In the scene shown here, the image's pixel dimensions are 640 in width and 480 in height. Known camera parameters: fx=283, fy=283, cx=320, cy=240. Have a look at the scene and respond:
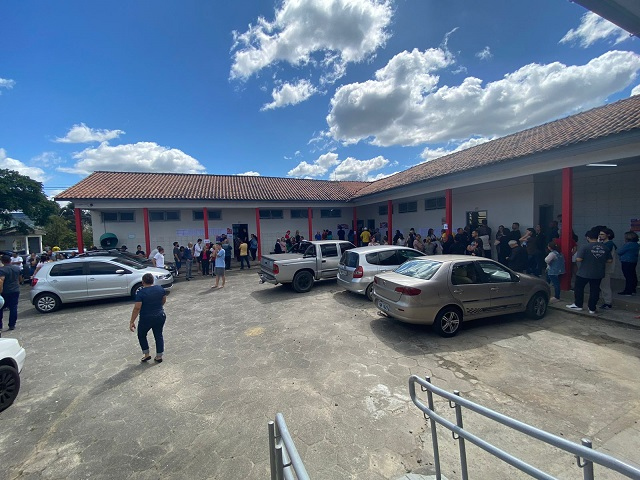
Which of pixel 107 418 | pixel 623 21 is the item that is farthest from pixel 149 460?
pixel 623 21

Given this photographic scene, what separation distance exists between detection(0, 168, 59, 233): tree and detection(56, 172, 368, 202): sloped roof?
1533 centimetres

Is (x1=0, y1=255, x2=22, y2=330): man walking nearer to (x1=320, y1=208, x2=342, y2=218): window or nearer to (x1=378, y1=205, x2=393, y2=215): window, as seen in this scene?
(x1=320, y1=208, x2=342, y2=218): window

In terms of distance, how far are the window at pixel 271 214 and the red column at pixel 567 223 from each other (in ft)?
49.9

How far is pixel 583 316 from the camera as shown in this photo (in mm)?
6371

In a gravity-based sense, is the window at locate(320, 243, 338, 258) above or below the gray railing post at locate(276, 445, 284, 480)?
above

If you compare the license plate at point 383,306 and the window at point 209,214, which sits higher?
the window at point 209,214

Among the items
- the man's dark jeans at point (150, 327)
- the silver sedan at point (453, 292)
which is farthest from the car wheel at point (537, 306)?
the man's dark jeans at point (150, 327)

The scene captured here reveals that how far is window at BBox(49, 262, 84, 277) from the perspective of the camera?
8.59 metres

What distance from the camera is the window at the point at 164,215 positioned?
17000mm

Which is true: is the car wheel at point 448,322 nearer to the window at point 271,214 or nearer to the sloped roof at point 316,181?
the sloped roof at point 316,181

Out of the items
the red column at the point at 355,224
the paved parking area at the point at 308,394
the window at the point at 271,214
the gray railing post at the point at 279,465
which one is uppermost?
the window at the point at 271,214

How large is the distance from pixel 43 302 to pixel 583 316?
14.3 meters

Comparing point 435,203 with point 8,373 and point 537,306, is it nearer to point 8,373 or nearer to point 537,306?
Result: point 537,306

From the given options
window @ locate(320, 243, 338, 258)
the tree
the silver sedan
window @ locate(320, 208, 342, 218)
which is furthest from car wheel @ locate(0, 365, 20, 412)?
the tree
